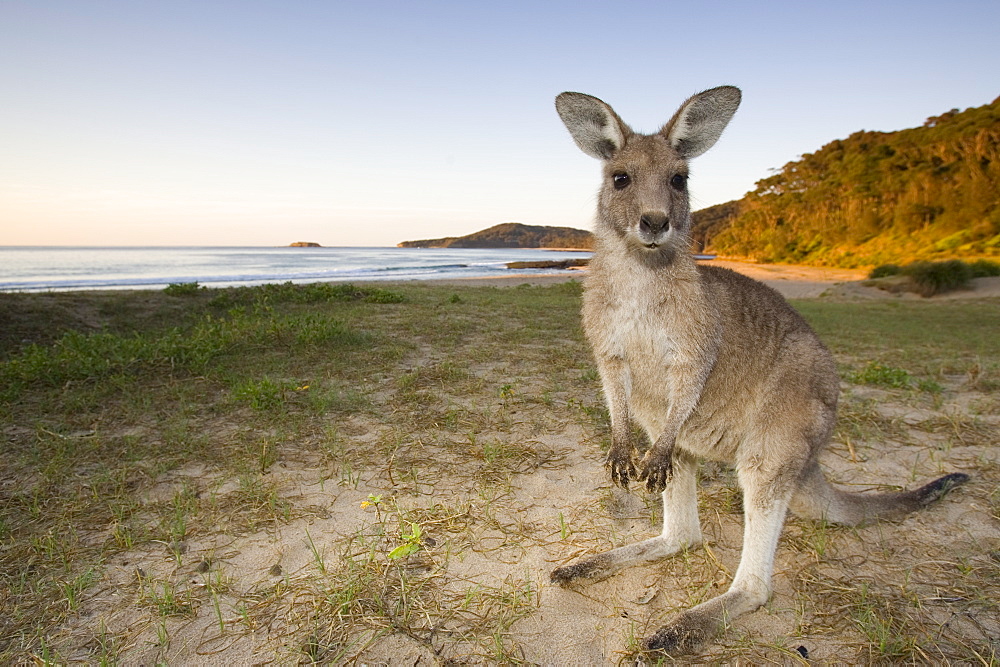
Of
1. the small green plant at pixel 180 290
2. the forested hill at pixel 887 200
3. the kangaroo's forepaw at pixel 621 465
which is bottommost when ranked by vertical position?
the kangaroo's forepaw at pixel 621 465

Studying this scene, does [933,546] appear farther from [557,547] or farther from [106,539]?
[106,539]

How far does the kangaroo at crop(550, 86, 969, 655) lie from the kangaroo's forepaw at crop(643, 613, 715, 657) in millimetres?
49

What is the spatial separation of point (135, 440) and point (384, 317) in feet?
14.6

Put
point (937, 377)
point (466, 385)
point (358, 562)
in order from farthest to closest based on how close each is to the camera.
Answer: point (937, 377) < point (466, 385) < point (358, 562)

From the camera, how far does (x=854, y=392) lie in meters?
4.38

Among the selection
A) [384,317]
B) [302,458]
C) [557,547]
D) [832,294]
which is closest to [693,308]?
[557,547]

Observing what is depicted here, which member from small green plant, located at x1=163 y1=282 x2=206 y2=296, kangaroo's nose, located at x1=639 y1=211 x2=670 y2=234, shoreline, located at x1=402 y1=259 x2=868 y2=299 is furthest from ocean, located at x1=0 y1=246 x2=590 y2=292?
kangaroo's nose, located at x1=639 y1=211 x2=670 y2=234

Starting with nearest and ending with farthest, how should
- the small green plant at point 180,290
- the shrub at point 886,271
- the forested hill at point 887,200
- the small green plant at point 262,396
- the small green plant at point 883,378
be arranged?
the small green plant at point 262,396
the small green plant at point 883,378
the small green plant at point 180,290
the shrub at point 886,271
the forested hill at point 887,200

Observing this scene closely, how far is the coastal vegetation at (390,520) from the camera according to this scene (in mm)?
1708

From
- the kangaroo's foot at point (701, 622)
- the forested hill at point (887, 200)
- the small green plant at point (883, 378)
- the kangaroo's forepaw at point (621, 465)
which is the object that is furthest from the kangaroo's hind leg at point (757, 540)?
the forested hill at point (887, 200)

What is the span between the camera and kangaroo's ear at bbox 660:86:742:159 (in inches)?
80.9

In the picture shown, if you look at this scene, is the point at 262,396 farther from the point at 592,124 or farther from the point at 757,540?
the point at 757,540

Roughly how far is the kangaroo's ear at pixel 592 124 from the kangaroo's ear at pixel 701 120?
0.66 feet

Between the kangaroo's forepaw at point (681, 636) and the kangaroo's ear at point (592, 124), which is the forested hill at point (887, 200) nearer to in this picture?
the kangaroo's ear at point (592, 124)
